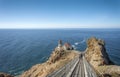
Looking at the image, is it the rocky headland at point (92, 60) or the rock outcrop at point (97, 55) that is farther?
the rock outcrop at point (97, 55)

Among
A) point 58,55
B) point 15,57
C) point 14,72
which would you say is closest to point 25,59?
point 15,57

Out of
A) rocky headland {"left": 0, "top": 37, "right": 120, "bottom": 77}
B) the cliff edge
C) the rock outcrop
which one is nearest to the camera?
the cliff edge

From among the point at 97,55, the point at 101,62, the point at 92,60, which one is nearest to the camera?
the point at 101,62

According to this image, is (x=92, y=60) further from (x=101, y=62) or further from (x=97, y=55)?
(x=101, y=62)

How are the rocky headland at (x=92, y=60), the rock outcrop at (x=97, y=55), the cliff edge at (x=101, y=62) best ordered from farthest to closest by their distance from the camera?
1. the rock outcrop at (x=97, y=55)
2. the rocky headland at (x=92, y=60)
3. the cliff edge at (x=101, y=62)

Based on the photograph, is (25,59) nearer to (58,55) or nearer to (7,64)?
(7,64)

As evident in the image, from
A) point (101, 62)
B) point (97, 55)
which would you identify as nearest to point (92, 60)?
point (97, 55)

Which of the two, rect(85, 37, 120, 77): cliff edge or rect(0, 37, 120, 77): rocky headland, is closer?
rect(85, 37, 120, 77): cliff edge

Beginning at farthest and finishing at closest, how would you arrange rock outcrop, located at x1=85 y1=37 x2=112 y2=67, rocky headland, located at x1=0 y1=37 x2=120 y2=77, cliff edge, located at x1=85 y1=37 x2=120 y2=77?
rock outcrop, located at x1=85 y1=37 x2=112 y2=67 < rocky headland, located at x1=0 y1=37 x2=120 y2=77 < cliff edge, located at x1=85 y1=37 x2=120 y2=77

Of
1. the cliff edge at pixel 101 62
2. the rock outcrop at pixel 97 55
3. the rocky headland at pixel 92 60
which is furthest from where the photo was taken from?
the rock outcrop at pixel 97 55

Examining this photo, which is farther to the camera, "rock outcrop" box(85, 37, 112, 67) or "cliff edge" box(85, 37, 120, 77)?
"rock outcrop" box(85, 37, 112, 67)

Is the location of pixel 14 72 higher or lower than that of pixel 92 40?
lower
